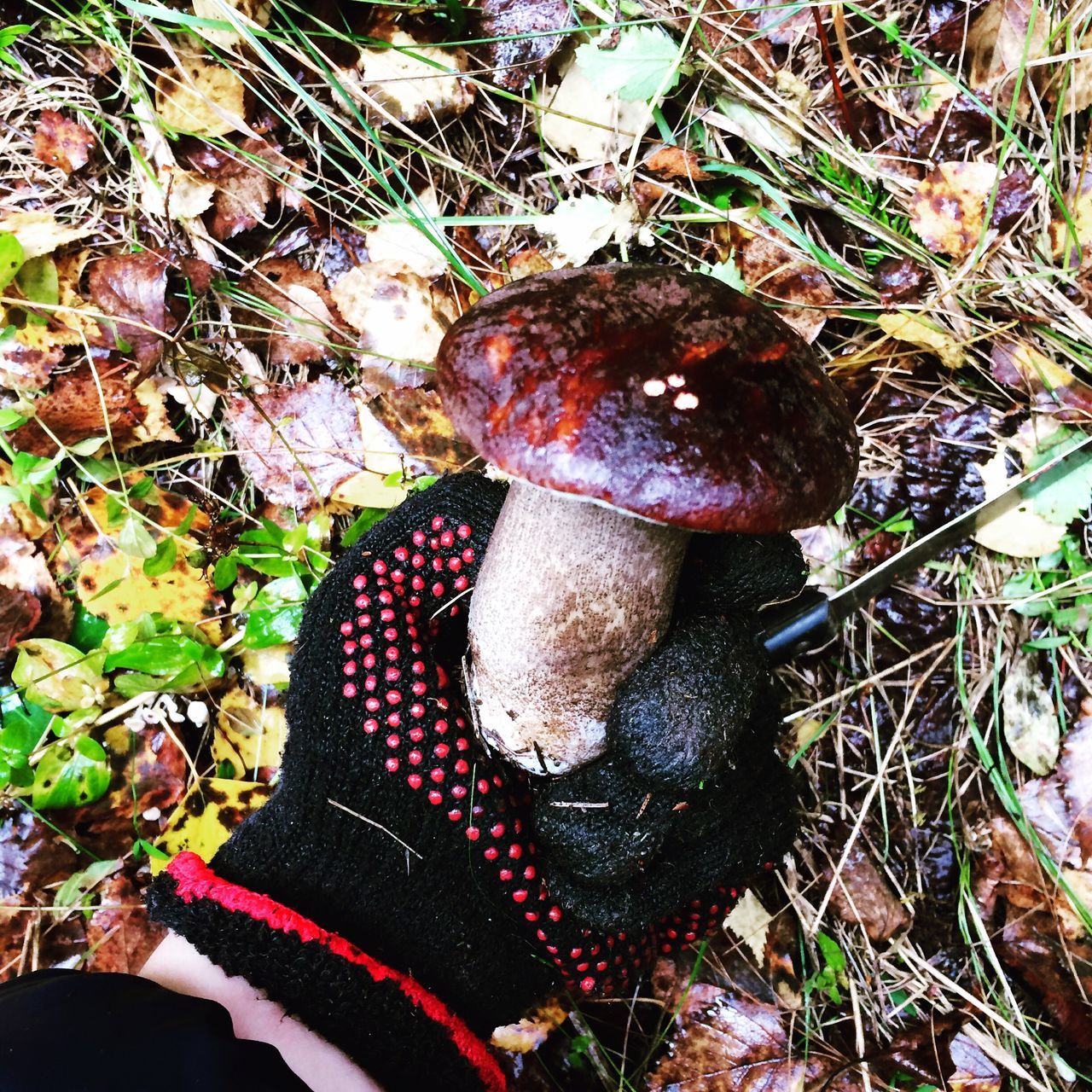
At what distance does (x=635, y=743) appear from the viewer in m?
1.63

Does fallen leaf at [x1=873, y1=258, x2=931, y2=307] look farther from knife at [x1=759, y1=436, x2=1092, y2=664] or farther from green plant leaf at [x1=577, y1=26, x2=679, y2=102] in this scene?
green plant leaf at [x1=577, y1=26, x2=679, y2=102]

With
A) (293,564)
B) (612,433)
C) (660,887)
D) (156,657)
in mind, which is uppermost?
(612,433)

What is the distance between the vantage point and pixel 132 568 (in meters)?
2.38

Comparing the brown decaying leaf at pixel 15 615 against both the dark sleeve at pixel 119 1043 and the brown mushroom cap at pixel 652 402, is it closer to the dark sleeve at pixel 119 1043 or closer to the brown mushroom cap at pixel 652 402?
the dark sleeve at pixel 119 1043

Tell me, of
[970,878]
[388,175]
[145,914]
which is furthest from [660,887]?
[388,175]

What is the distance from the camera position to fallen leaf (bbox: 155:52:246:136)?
2.42 meters

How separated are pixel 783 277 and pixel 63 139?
7.33 feet

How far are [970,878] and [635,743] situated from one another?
1.52 metres

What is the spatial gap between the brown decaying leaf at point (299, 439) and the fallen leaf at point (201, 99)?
32.0 inches

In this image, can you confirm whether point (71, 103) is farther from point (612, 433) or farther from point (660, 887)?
point (660, 887)

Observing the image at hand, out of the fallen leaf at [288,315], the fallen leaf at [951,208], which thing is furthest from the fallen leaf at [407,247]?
the fallen leaf at [951,208]

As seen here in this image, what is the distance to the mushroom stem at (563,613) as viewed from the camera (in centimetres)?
153

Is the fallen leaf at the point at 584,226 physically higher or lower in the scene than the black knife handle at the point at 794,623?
higher

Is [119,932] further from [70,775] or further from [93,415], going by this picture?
[93,415]
